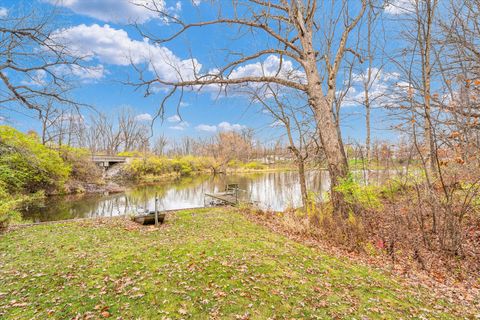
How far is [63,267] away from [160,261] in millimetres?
1843

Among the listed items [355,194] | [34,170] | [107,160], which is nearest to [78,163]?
[34,170]

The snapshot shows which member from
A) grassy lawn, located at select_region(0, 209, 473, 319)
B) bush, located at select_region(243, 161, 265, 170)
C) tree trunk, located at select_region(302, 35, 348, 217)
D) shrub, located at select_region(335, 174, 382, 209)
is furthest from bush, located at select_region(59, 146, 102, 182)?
bush, located at select_region(243, 161, 265, 170)

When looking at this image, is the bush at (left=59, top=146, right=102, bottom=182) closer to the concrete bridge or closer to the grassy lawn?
the concrete bridge

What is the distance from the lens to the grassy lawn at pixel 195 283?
341cm

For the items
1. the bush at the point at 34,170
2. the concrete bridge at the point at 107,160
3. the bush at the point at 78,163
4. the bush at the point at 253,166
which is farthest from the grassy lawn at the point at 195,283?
the bush at the point at 253,166

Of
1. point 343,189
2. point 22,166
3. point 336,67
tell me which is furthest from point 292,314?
point 22,166

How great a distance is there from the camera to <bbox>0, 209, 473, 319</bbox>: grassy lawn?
11.2 feet

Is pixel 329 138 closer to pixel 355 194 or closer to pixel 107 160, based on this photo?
pixel 355 194

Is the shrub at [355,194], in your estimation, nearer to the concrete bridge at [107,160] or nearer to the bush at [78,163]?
the bush at [78,163]

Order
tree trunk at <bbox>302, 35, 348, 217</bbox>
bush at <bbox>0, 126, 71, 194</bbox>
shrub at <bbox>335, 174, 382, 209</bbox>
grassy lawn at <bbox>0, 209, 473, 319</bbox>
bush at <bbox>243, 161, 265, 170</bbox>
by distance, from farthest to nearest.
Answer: bush at <bbox>243, 161, 265, 170</bbox> → bush at <bbox>0, 126, 71, 194</bbox> → tree trunk at <bbox>302, 35, 348, 217</bbox> → shrub at <bbox>335, 174, 382, 209</bbox> → grassy lawn at <bbox>0, 209, 473, 319</bbox>

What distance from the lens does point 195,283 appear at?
13.5 ft

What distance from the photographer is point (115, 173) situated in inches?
1486

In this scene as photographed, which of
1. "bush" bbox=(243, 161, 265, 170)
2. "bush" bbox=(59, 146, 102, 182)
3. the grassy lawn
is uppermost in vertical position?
"bush" bbox=(59, 146, 102, 182)

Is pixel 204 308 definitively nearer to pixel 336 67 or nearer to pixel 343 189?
pixel 343 189
